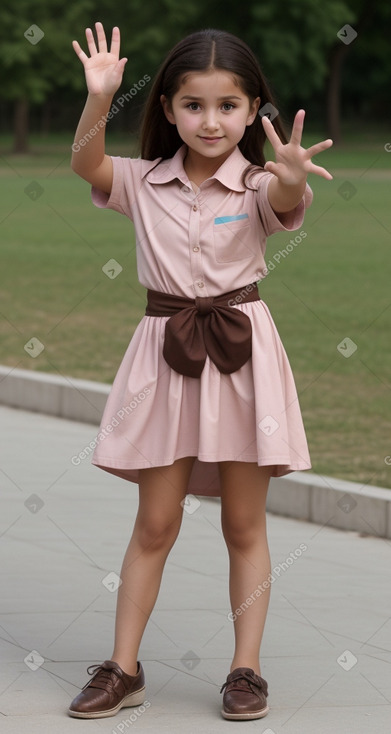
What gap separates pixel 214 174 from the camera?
428 centimetres

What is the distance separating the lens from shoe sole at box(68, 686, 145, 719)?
4.09 metres

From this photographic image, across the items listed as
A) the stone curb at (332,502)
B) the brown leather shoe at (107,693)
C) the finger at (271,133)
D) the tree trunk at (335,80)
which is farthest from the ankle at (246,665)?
the tree trunk at (335,80)

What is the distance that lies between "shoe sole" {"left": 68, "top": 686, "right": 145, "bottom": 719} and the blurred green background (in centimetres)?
161

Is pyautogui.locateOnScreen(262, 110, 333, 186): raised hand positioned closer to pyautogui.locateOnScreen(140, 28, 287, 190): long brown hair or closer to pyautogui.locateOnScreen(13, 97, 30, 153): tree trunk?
pyautogui.locateOnScreen(140, 28, 287, 190): long brown hair

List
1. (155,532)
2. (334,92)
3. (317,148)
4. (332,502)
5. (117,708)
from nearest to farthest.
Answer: (317,148), (117,708), (155,532), (332,502), (334,92)

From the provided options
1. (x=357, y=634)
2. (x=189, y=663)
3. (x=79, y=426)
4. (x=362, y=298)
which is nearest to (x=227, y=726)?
(x=189, y=663)

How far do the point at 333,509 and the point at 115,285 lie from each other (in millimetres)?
10639

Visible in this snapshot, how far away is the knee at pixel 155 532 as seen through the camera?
4238mm

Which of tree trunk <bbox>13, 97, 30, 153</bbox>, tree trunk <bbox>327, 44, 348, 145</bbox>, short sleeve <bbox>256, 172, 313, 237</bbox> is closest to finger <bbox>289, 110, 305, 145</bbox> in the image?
short sleeve <bbox>256, 172, 313, 237</bbox>

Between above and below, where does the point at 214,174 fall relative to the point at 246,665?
above

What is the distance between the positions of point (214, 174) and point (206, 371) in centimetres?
56

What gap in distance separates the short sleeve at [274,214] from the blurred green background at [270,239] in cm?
39

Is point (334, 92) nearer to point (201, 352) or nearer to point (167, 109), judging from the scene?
point (167, 109)

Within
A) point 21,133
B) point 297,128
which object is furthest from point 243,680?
point 21,133
